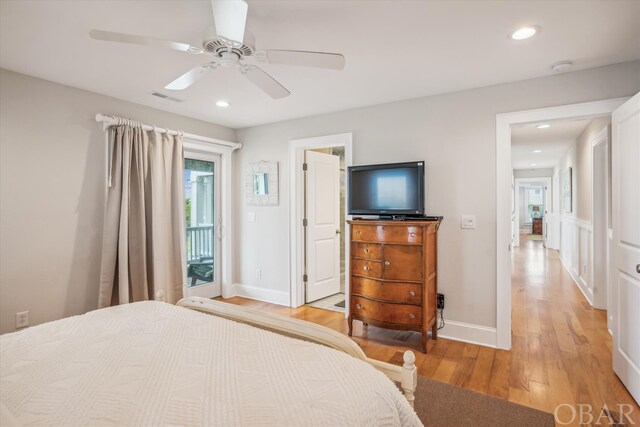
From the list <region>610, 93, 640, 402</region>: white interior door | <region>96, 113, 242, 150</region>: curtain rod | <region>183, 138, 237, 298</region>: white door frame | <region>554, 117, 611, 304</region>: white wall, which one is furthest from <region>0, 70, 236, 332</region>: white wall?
<region>554, 117, 611, 304</region>: white wall

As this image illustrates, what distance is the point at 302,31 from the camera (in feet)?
6.97

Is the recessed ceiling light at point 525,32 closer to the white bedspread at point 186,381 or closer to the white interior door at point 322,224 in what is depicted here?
the white bedspread at point 186,381

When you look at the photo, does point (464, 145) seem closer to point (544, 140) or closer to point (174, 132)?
point (174, 132)

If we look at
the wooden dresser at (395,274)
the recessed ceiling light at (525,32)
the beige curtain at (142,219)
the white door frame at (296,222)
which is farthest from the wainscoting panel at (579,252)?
the beige curtain at (142,219)

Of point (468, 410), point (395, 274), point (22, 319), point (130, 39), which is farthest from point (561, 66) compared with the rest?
point (22, 319)

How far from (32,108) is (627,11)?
169 inches

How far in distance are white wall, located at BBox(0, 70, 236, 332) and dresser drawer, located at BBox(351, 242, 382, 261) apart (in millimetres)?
2527

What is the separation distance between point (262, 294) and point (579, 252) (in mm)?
4946

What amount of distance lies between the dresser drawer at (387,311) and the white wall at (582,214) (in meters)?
2.88

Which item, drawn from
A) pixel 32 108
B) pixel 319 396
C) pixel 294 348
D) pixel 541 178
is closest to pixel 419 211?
pixel 294 348

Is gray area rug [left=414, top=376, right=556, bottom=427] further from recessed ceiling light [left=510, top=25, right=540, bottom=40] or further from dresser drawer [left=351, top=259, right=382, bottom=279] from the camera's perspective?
recessed ceiling light [left=510, top=25, right=540, bottom=40]

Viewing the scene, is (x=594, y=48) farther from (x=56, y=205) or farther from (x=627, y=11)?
(x=56, y=205)

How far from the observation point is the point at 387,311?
3.09 metres

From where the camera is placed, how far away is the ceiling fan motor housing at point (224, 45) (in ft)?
5.44
